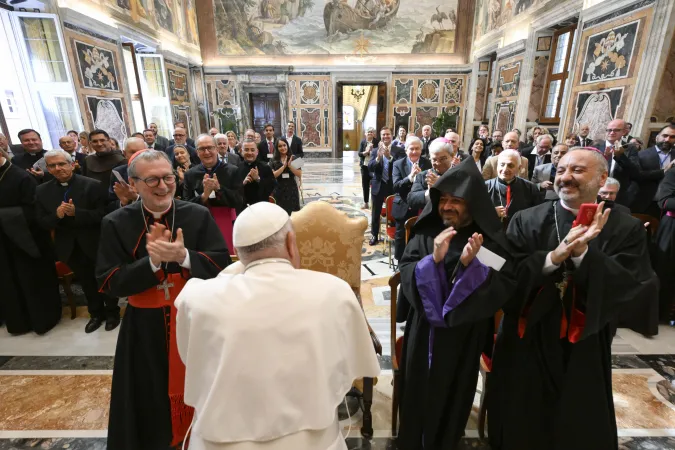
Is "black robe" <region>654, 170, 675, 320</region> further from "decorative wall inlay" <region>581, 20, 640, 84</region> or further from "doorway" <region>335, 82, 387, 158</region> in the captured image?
"doorway" <region>335, 82, 387, 158</region>

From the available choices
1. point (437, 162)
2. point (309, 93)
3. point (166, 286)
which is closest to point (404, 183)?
point (437, 162)

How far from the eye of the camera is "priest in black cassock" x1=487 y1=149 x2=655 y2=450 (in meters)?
1.83

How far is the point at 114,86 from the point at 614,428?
1223 centimetres

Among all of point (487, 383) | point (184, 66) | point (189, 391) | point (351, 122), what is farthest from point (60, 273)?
point (351, 122)

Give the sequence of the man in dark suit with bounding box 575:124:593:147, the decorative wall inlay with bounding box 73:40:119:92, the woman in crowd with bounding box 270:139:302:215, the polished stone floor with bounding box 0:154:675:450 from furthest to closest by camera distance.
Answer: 1. the decorative wall inlay with bounding box 73:40:119:92
2. the man in dark suit with bounding box 575:124:593:147
3. the woman in crowd with bounding box 270:139:302:215
4. the polished stone floor with bounding box 0:154:675:450

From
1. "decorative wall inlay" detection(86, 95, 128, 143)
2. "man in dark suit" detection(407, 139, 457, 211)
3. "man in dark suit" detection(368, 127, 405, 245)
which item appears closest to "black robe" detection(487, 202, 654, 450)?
"man in dark suit" detection(407, 139, 457, 211)

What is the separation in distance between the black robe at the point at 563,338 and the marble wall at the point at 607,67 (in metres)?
7.26

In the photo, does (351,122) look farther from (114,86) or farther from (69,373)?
(69,373)

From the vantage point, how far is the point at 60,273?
4.03 m

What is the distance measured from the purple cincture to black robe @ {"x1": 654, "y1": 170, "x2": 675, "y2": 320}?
3.43 m

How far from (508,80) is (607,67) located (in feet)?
17.2

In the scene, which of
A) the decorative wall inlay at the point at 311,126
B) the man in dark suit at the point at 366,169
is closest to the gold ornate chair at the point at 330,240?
the man in dark suit at the point at 366,169

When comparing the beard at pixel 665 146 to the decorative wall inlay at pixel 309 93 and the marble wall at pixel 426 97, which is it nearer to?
the marble wall at pixel 426 97

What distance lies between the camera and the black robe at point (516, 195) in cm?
353
